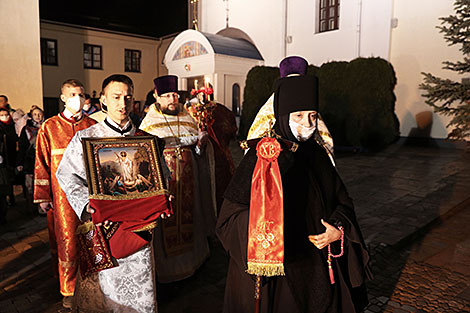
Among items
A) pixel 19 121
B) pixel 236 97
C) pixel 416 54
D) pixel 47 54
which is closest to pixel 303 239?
pixel 19 121

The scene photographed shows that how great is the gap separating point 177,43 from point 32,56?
7917mm

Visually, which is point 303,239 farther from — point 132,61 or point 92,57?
point 132,61

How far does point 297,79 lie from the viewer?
2.09 metres

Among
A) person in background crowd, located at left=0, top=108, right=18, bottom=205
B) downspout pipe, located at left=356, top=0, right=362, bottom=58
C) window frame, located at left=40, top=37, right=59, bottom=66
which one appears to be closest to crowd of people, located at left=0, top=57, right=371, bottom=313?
person in background crowd, located at left=0, top=108, right=18, bottom=205

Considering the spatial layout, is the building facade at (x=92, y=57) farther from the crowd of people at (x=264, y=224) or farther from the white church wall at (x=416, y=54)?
the crowd of people at (x=264, y=224)

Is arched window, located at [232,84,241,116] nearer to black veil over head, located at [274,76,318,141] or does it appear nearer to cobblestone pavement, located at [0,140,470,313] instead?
cobblestone pavement, located at [0,140,470,313]

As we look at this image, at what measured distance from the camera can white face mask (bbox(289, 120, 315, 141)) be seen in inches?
81.6

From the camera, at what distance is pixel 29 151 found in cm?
585

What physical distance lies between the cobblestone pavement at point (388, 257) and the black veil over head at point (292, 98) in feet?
6.83

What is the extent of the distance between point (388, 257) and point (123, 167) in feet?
12.3

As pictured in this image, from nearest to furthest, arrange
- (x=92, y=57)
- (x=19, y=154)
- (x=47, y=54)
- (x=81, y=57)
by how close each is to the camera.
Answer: (x=19, y=154), (x=47, y=54), (x=81, y=57), (x=92, y=57)

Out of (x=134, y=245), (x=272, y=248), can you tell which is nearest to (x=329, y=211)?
(x=272, y=248)

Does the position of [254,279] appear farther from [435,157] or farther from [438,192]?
[435,157]

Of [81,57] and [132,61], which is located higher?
[132,61]
